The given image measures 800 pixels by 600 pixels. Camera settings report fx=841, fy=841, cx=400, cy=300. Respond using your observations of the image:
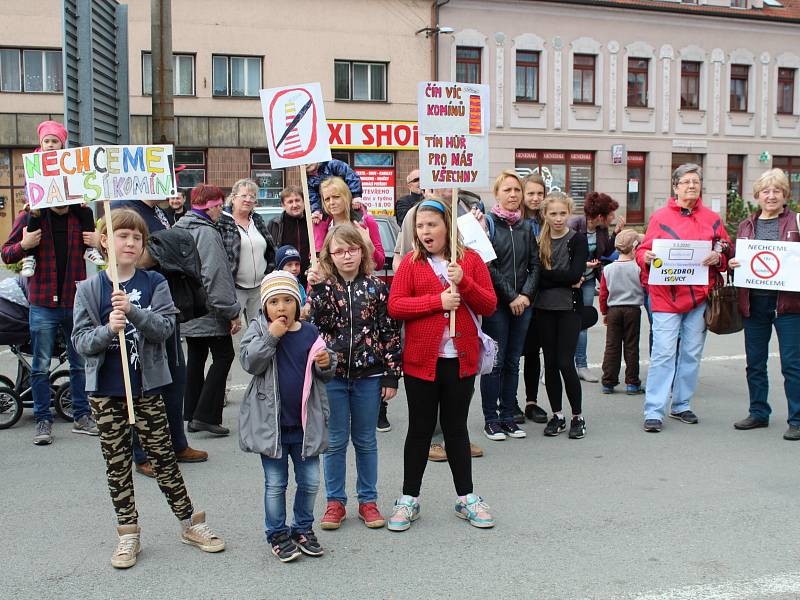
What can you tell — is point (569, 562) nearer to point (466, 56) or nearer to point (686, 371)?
point (686, 371)

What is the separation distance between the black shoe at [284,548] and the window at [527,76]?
2562 cm

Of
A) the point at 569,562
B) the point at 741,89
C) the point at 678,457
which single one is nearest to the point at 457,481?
the point at 569,562

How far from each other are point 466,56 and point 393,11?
2.88 metres

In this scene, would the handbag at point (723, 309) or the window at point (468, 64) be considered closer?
the handbag at point (723, 309)

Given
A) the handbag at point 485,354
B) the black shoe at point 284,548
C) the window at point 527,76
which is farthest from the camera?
the window at point 527,76

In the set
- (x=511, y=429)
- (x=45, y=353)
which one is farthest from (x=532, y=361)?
(x=45, y=353)

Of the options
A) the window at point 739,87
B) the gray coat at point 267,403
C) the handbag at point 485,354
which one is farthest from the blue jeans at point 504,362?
the window at point 739,87

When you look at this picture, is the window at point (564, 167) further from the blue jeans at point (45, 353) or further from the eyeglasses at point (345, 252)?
the eyeglasses at point (345, 252)

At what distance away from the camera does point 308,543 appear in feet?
14.3

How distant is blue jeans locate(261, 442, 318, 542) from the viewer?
427cm

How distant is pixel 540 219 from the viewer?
6.93 metres

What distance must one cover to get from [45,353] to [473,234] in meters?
3.56

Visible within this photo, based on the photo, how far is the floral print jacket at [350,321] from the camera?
4.67 m

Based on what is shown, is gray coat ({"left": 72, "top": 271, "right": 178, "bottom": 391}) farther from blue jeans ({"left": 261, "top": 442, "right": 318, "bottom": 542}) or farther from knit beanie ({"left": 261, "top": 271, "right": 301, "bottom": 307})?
blue jeans ({"left": 261, "top": 442, "right": 318, "bottom": 542})
